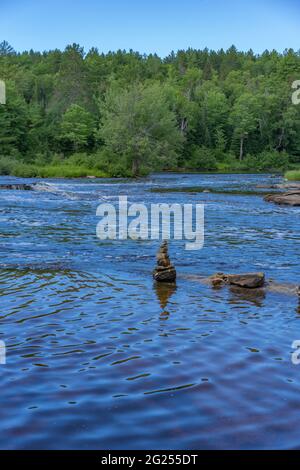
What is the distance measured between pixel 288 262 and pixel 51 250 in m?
6.50

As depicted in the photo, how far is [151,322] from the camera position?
8539 millimetres

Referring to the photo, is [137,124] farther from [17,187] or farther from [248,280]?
[248,280]

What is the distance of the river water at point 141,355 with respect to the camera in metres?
5.05

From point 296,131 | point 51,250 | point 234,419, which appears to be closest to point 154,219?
point 51,250

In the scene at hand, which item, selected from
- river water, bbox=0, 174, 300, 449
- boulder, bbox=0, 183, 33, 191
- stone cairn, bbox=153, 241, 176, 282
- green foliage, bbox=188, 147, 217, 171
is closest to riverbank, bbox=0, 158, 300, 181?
boulder, bbox=0, 183, 33, 191

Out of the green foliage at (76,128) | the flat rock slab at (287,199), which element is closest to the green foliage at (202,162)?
the green foliage at (76,128)

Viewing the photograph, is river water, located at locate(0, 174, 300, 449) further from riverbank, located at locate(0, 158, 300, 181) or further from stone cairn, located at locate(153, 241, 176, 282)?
riverbank, located at locate(0, 158, 300, 181)

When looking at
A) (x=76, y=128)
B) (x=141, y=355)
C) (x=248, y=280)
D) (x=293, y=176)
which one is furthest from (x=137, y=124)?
(x=141, y=355)

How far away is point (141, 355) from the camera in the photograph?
700cm

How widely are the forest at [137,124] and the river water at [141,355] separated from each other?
1797 inches

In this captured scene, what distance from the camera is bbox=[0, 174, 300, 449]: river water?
5.05 m

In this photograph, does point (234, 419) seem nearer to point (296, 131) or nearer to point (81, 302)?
point (81, 302)

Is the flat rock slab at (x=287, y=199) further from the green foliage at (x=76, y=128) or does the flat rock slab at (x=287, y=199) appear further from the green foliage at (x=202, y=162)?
the green foliage at (x=202, y=162)

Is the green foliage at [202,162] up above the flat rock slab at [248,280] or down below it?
above
